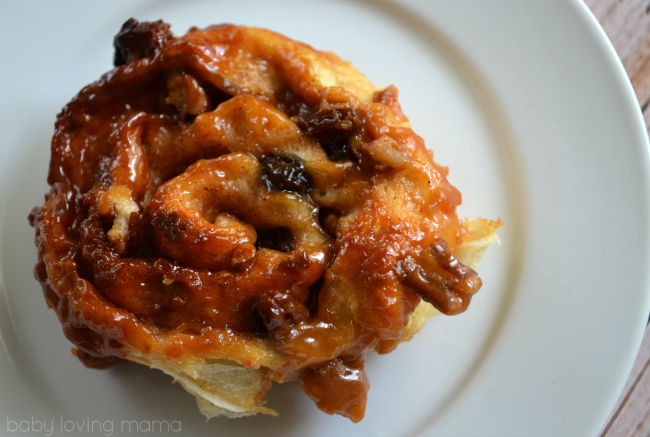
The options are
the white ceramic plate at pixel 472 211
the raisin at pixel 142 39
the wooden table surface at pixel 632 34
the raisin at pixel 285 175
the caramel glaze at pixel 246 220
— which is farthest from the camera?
the wooden table surface at pixel 632 34

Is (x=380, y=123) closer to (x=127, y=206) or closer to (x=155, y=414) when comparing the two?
(x=127, y=206)

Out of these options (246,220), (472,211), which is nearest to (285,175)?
(246,220)

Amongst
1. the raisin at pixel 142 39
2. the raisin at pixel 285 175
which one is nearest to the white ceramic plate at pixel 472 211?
the raisin at pixel 142 39

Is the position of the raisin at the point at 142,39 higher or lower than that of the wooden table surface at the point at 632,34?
lower

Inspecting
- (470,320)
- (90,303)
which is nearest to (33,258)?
(90,303)

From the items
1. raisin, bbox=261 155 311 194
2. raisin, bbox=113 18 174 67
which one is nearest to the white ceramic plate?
raisin, bbox=113 18 174 67

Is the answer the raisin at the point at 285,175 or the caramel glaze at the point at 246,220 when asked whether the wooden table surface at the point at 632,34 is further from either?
the raisin at the point at 285,175

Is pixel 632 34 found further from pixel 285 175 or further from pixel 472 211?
pixel 285 175
